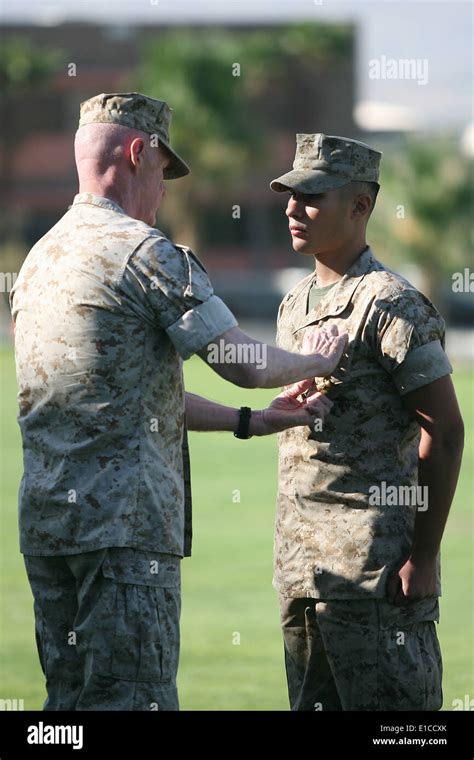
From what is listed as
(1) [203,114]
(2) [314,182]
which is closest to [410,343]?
(2) [314,182]

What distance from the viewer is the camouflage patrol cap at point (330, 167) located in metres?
4.47

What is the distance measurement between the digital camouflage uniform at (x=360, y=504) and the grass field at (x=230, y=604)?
197 cm

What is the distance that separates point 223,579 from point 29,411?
610 centimetres

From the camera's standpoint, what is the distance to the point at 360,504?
14.4 ft

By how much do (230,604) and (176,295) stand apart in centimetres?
553

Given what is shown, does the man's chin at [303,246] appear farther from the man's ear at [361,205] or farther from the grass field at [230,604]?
the grass field at [230,604]

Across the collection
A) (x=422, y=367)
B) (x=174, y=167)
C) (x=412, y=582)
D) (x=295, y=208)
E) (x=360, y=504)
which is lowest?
(x=412, y=582)

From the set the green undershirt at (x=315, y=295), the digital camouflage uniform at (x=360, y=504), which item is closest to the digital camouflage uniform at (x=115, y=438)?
the digital camouflage uniform at (x=360, y=504)

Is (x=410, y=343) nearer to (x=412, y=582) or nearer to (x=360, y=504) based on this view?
(x=360, y=504)

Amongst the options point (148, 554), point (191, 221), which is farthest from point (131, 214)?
point (191, 221)

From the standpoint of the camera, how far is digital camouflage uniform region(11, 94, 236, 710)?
12.9ft

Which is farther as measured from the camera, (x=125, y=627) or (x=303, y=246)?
(x=303, y=246)

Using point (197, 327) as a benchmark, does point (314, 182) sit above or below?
above
